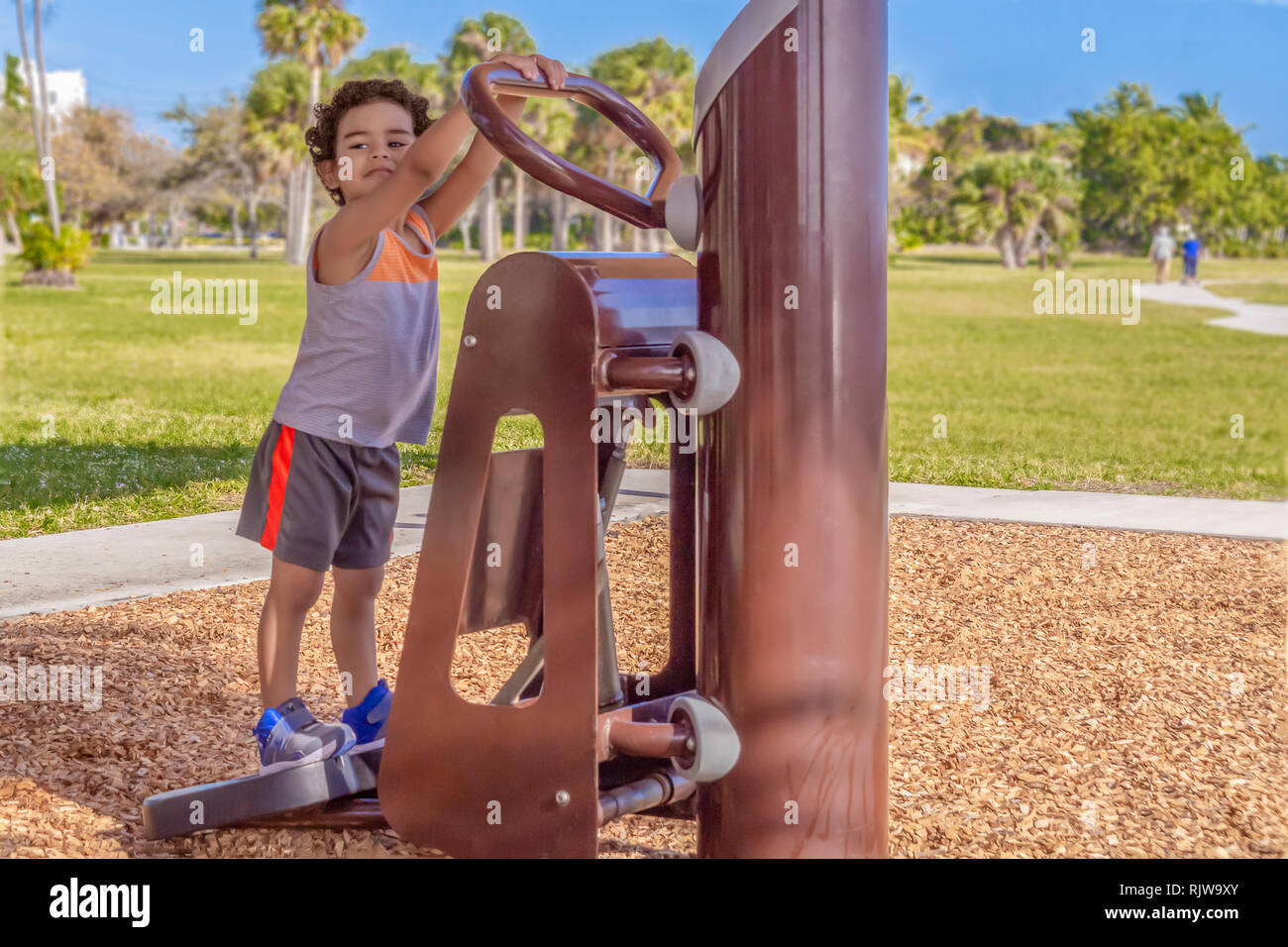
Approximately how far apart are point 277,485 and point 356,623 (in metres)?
0.37

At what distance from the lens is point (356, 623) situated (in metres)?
2.95

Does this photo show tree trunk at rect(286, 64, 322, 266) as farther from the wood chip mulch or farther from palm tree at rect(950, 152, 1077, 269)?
the wood chip mulch

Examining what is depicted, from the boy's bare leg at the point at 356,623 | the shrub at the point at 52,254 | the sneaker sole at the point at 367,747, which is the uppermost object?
the shrub at the point at 52,254

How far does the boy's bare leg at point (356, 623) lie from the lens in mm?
2916

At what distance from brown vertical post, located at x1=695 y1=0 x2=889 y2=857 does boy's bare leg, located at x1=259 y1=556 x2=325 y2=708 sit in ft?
2.79

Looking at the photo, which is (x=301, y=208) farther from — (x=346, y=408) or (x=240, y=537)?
(x=346, y=408)

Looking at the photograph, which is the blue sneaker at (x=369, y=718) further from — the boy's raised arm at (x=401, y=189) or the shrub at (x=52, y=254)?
the shrub at (x=52, y=254)

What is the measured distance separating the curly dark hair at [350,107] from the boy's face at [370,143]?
27 millimetres

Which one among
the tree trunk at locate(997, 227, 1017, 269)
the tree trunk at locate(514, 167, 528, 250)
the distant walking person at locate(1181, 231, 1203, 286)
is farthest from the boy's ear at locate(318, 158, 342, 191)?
the tree trunk at locate(514, 167, 528, 250)

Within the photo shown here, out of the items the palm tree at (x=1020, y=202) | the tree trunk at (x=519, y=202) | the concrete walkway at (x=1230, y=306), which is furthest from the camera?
the tree trunk at (x=519, y=202)

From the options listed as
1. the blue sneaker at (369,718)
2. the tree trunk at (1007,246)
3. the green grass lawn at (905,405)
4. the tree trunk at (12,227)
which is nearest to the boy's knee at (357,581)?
the blue sneaker at (369,718)

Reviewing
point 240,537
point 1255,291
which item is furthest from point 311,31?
point 240,537
